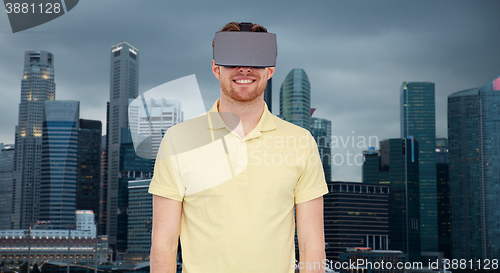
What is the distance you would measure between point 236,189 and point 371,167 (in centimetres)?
13262

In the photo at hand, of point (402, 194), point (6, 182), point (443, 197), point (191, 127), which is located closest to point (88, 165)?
point (6, 182)

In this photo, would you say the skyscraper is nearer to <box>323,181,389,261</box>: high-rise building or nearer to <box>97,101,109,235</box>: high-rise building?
<box>97,101,109,235</box>: high-rise building

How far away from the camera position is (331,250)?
95.9 meters

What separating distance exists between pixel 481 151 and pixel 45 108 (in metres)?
112

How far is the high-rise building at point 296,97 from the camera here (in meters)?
130

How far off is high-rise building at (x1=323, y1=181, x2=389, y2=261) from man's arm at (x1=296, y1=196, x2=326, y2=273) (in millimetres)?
95658

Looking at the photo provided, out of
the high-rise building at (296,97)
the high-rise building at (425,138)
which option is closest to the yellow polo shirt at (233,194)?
the high-rise building at (296,97)

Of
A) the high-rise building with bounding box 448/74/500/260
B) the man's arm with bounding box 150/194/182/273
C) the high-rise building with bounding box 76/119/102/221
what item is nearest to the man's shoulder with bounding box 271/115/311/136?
the man's arm with bounding box 150/194/182/273

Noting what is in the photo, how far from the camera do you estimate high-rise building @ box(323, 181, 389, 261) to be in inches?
3878

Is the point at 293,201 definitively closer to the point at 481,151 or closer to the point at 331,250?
the point at 331,250

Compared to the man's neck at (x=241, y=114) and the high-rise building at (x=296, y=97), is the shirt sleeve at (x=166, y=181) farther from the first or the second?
the high-rise building at (x=296, y=97)

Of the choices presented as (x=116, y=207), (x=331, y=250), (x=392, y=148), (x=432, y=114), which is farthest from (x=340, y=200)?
(x=432, y=114)

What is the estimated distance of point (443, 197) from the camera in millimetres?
132500

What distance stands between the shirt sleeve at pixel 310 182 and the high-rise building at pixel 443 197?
411 ft
